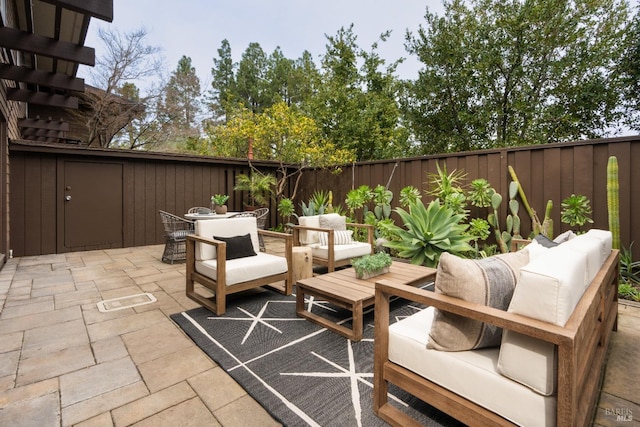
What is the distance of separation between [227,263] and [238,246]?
280mm

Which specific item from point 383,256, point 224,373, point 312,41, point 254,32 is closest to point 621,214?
point 383,256

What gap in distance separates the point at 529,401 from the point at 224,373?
61.6 inches

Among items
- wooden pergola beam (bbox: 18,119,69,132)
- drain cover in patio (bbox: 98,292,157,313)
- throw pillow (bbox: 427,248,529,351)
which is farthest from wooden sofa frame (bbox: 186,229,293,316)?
wooden pergola beam (bbox: 18,119,69,132)

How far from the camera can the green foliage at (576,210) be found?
3.57 meters

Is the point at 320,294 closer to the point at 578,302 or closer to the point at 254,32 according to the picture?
the point at 578,302

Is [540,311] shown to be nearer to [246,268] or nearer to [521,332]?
[521,332]

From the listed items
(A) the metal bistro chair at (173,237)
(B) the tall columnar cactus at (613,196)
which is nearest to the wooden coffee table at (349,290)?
(B) the tall columnar cactus at (613,196)

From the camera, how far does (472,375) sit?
3.99 feet

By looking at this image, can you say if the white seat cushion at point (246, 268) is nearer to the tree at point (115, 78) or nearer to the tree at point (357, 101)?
the tree at point (115, 78)

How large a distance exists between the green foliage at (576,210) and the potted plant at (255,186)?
17.9ft

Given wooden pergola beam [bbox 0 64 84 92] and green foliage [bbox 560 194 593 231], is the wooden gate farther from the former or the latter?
green foliage [bbox 560 194 593 231]

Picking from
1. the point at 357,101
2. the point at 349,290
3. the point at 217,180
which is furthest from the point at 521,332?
the point at 357,101

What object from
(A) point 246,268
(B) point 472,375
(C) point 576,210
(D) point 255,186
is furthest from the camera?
(D) point 255,186

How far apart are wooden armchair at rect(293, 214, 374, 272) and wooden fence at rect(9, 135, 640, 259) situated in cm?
180
